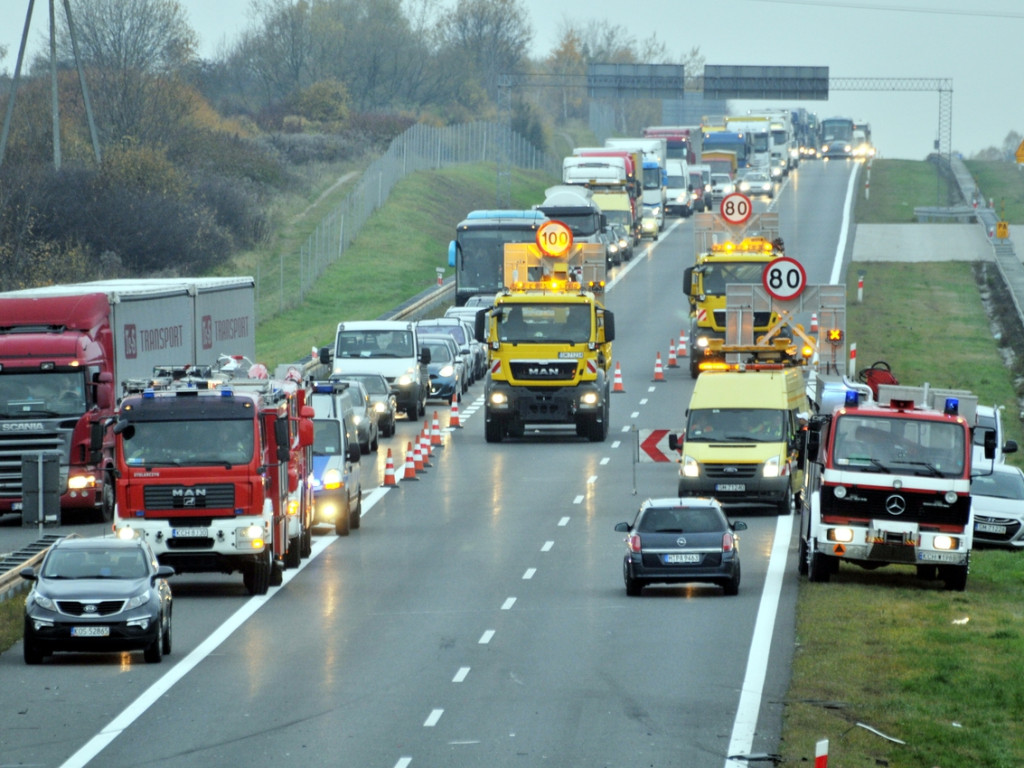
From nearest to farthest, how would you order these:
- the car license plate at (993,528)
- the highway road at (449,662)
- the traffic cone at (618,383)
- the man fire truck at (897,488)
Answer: the highway road at (449,662), the man fire truck at (897,488), the car license plate at (993,528), the traffic cone at (618,383)

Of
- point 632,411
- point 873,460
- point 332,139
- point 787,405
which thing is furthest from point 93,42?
point 873,460

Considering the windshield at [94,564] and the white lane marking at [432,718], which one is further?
the windshield at [94,564]

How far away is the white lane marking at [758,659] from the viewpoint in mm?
17109

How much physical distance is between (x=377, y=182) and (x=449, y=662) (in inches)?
3001

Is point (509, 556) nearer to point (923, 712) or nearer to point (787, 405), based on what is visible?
point (787, 405)

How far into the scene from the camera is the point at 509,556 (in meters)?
28.7

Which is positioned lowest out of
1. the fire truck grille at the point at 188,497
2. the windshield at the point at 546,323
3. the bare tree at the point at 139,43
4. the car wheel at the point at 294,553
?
the car wheel at the point at 294,553

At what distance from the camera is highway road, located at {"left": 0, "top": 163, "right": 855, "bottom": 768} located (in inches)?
667

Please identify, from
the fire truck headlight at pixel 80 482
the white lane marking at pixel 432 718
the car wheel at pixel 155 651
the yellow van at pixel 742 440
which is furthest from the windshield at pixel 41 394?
the white lane marking at pixel 432 718

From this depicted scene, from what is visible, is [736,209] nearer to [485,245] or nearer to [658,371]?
[658,371]

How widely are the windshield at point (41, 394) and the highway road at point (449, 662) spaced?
2003 millimetres

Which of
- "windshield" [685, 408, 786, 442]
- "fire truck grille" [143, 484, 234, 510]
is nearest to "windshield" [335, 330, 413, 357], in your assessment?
"windshield" [685, 408, 786, 442]

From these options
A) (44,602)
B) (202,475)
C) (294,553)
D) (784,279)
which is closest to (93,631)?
(44,602)

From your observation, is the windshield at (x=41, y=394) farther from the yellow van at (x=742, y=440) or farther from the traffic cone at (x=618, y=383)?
the traffic cone at (x=618, y=383)
